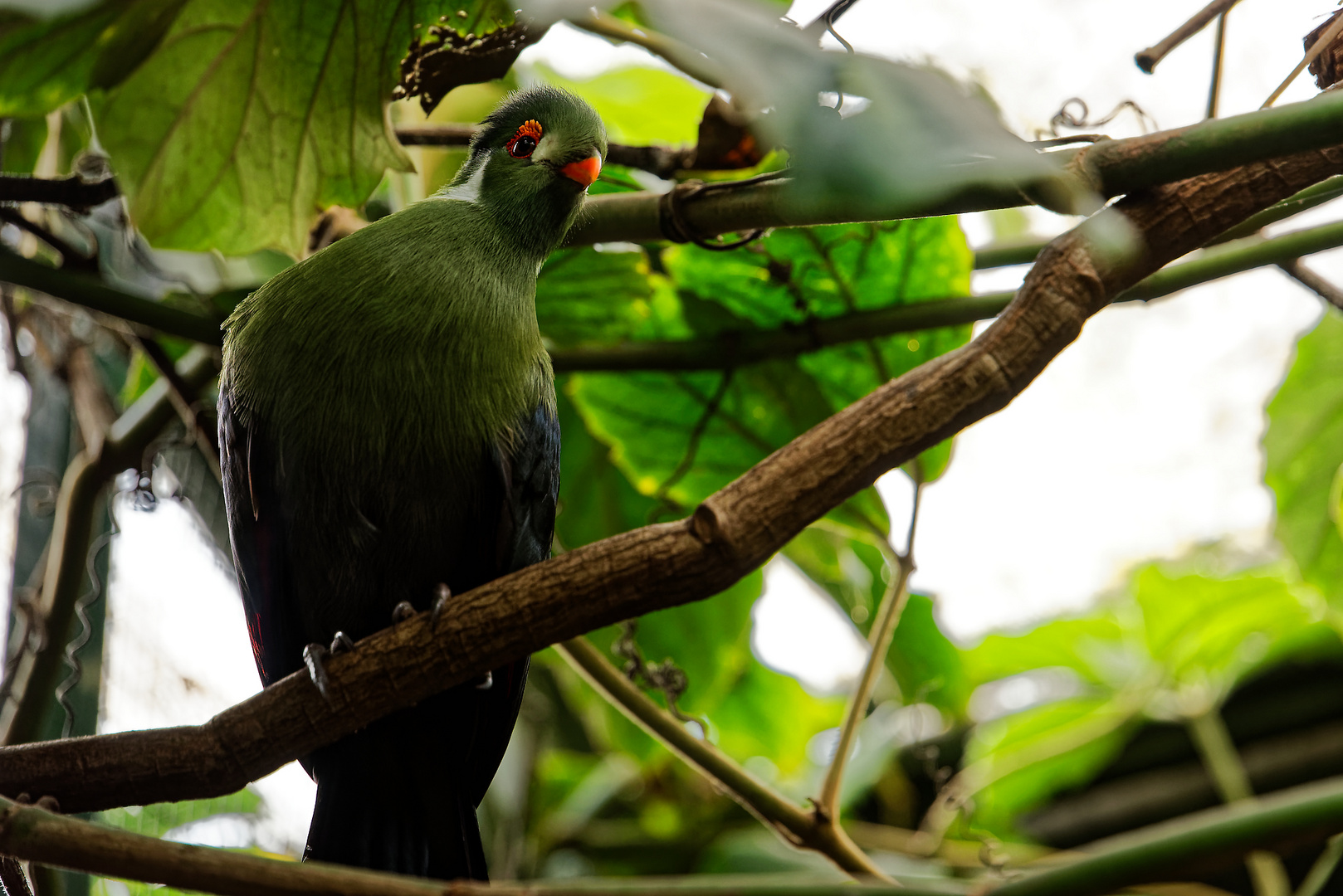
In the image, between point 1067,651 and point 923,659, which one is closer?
point 923,659

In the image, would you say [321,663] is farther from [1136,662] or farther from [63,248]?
[1136,662]

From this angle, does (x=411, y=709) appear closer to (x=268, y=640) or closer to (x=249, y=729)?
(x=268, y=640)

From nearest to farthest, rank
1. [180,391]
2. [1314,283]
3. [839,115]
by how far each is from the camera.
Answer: [839,115] < [1314,283] < [180,391]

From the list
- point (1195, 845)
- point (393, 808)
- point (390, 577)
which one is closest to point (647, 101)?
point (390, 577)

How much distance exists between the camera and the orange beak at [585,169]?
163 centimetres

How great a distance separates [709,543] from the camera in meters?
1.07

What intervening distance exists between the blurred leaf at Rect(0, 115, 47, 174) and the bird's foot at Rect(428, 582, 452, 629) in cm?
157

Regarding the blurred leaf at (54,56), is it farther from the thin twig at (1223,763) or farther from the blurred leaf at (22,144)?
the thin twig at (1223,763)

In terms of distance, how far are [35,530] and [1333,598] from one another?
273cm

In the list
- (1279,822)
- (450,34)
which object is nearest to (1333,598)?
(1279,822)

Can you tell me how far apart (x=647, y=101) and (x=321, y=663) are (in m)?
1.86

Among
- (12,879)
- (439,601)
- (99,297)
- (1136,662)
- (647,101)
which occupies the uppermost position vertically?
A: (647,101)

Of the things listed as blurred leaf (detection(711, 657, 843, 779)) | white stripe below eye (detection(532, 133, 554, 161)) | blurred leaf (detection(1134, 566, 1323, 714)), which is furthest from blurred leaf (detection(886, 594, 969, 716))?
white stripe below eye (detection(532, 133, 554, 161))

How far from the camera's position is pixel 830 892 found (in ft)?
2.74
